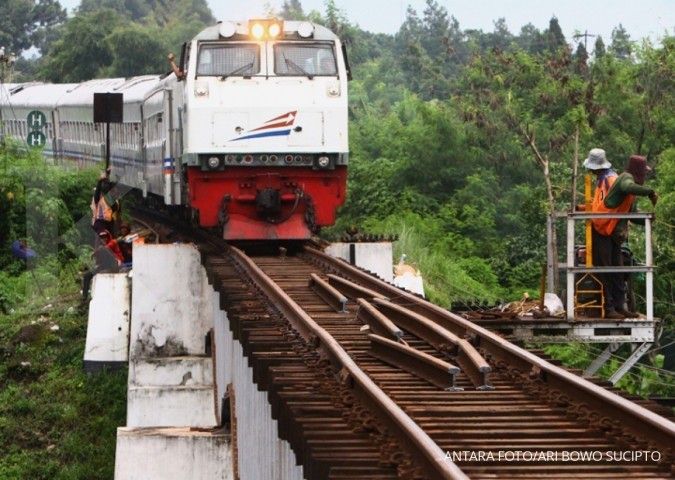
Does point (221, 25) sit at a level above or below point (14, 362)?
above

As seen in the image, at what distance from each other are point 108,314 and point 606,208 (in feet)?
25.1

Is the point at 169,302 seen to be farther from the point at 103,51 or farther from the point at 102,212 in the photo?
the point at 103,51

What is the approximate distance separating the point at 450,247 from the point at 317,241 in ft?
47.4

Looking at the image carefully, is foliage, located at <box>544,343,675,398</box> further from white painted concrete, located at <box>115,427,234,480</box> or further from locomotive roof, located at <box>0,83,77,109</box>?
locomotive roof, located at <box>0,83,77,109</box>

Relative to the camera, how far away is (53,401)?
17.8 m

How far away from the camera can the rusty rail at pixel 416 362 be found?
805 centimetres

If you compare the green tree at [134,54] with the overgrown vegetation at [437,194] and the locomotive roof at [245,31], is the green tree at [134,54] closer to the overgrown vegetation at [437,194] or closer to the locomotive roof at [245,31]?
the overgrown vegetation at [437,194]

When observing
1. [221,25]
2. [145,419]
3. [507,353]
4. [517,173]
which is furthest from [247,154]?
[517,173]

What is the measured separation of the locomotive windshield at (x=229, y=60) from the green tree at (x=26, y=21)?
74.6 m

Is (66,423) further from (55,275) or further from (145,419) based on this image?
A: (55,275)

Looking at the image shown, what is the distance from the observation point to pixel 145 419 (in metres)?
16.6

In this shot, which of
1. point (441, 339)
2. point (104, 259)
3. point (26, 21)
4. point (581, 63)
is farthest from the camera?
→ point (26, 21)

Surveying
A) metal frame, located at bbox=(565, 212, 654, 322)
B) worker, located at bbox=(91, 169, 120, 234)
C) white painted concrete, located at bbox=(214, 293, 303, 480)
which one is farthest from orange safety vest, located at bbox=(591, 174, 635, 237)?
worker, located at bbox=(91, 169, 120, 234)

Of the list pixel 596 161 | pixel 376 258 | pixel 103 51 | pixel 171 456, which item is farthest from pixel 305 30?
pixel 103 51
